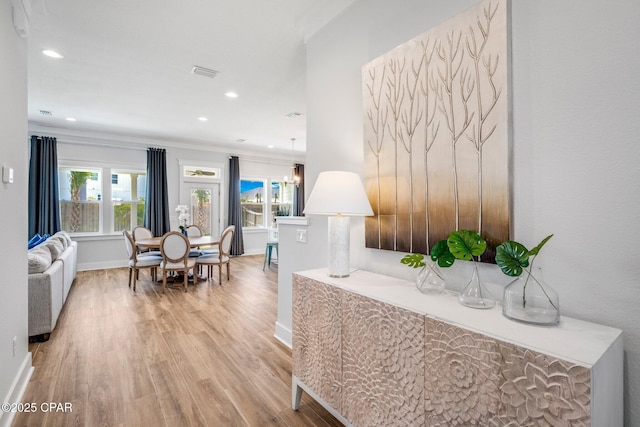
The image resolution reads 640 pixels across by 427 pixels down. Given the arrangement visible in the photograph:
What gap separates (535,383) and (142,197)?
25.0 ft

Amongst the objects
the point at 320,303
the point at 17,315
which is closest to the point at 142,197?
the point at 17,315

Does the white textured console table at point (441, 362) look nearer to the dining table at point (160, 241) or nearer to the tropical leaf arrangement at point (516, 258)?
the tropical leaf arrangement at point (516, 258)

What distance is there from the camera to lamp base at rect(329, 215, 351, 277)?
182cm

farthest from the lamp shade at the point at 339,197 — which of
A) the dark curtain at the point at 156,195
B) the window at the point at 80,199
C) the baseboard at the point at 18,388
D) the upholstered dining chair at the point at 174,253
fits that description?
the window at the point at 80,199

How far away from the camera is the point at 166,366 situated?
2434 mm

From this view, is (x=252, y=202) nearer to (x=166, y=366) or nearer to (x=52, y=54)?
(x=52, y=54)

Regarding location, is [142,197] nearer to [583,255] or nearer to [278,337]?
[278,337]

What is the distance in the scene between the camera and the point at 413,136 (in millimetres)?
1705

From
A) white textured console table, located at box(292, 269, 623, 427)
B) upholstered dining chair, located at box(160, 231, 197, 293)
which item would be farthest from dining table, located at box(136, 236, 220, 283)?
white textured console table, located at box(292, 269, 623, 427)

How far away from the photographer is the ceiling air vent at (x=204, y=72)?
338 centimetres

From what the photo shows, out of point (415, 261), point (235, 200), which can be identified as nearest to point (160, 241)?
point (235, 200)

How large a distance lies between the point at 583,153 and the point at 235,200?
7.44 metres

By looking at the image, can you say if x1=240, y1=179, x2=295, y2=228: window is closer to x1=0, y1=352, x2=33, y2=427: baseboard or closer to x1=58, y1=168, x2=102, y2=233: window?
x1=58, y1=168, x2=102, y2=233: window

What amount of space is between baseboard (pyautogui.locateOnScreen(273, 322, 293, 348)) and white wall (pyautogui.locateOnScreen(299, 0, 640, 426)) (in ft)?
6.58
